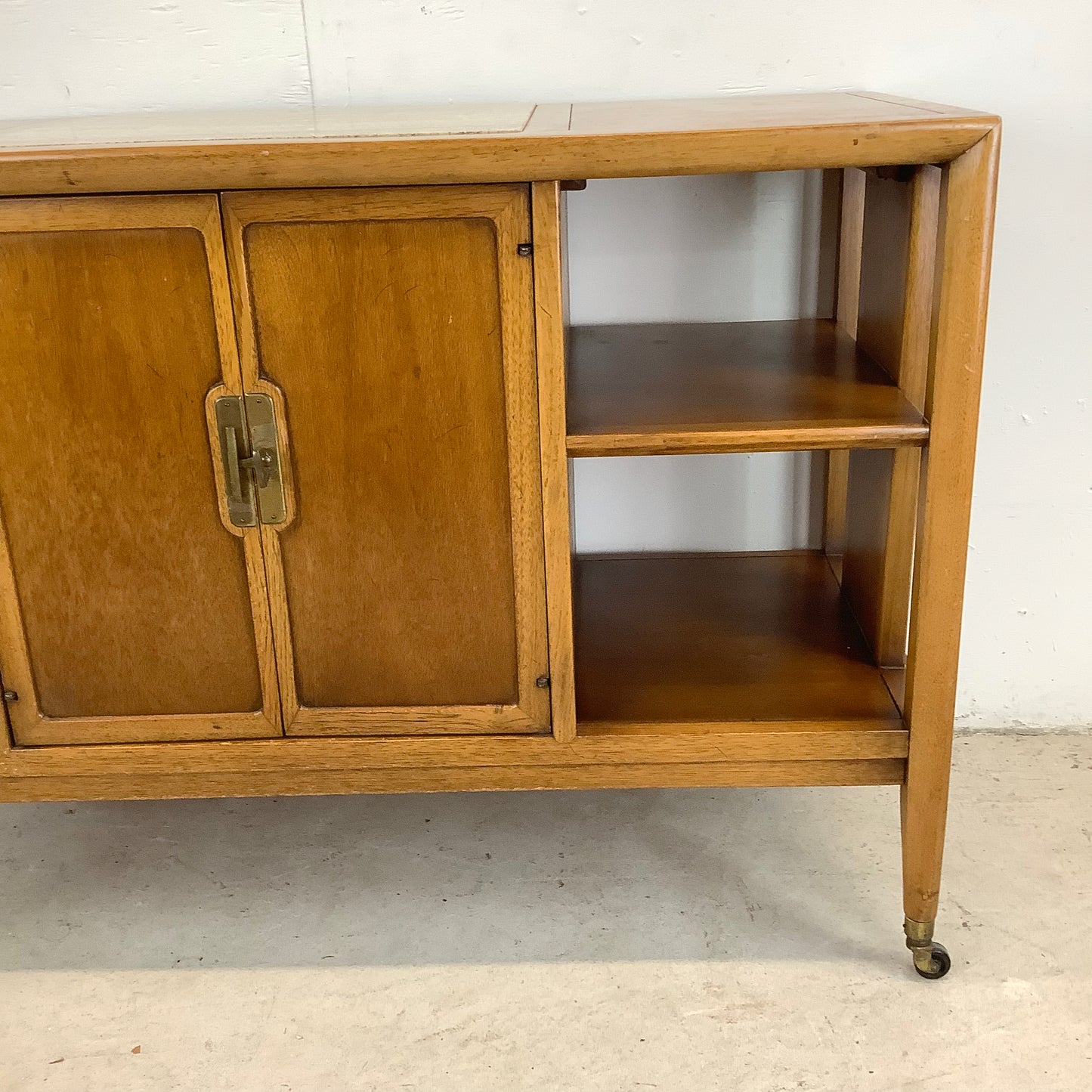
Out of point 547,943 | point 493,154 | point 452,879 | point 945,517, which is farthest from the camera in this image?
point 452,879

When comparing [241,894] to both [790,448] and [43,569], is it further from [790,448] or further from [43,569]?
[790,448]

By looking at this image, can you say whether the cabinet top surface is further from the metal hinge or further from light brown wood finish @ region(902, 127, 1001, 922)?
the metal hinge

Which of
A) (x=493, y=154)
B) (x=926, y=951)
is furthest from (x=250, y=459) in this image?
(x=926, y=951)

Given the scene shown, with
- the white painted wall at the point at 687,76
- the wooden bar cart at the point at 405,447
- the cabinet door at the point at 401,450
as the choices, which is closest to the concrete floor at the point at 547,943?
→ the wooden bar cart at the point at 405,447

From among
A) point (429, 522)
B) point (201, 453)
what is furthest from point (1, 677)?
point (429, 522)

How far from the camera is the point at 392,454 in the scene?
60.6 inches

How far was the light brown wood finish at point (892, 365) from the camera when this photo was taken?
152cm

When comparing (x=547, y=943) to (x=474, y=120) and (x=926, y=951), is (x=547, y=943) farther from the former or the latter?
(x=474, y=120)

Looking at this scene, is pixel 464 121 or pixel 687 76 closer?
pixel 464 121

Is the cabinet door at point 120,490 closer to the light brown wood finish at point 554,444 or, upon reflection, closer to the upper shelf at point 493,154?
the upper shelf at point 493,154

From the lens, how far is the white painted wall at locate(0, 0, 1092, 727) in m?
1.96

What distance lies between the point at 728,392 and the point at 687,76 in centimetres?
66

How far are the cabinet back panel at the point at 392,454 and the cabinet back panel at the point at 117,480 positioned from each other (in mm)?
99

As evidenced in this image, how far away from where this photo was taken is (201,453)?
5.07 feet
